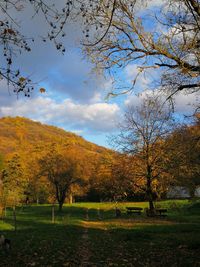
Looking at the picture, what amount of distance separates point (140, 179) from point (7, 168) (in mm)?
63032

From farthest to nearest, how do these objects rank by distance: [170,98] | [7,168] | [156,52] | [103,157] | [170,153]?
[7,168], [103,157], [170,153], [170,98], [156,52]

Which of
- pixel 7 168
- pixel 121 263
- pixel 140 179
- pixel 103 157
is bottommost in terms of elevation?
pixel 121 263

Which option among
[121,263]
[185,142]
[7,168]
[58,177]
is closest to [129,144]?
[185,142]

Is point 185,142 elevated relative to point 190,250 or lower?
elevated

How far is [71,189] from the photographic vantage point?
178ft

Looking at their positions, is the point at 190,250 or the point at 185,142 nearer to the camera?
the point at 190,250

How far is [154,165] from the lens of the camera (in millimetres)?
34094

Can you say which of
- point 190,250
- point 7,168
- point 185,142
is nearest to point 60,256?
point 190,250

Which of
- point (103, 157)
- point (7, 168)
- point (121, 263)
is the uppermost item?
point (7, 168)

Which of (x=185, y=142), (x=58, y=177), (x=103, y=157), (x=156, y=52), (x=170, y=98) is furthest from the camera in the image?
(x=58, y=177)

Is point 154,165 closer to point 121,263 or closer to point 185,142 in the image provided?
point 185,142

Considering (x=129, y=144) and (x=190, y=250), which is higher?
(x=129, y=144)

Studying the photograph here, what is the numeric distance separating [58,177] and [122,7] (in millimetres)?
43926

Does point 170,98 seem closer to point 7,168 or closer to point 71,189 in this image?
point 71,189
